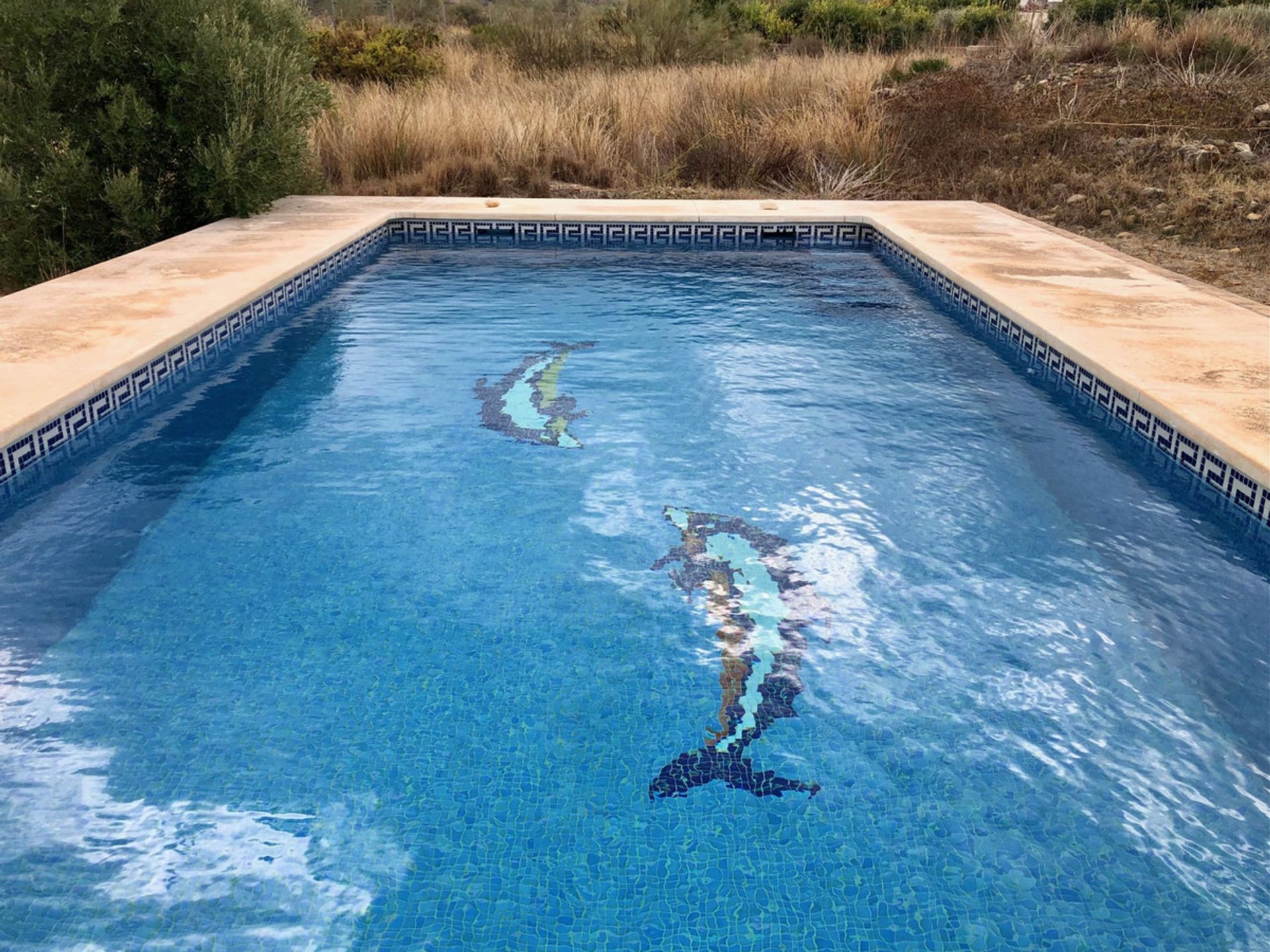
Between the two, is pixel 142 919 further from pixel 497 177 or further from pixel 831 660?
pixel 497 177

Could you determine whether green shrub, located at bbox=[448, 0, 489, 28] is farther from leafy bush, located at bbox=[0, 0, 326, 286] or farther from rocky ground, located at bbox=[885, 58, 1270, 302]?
leafy bush, located at bbox=[0, 0, 326, 286]

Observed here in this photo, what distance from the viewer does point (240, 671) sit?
2410 mm

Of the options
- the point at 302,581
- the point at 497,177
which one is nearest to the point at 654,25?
the point at 497,177

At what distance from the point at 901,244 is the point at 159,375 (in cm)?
411

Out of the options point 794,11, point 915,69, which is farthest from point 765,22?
point 915,69

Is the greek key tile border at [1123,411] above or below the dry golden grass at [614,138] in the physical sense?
below

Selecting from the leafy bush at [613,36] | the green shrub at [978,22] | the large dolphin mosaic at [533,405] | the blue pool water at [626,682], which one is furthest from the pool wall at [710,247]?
the green shrub at [978,22]

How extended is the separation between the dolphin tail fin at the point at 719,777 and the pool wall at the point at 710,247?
1.66m

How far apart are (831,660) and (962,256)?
12.2 ft

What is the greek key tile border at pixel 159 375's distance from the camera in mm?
3131

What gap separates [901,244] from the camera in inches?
244

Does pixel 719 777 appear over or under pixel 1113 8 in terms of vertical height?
under

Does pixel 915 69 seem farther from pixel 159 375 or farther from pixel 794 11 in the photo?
pixel 159 375

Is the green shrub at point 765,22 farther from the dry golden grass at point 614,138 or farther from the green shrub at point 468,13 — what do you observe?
the green shrub at point 468,13
